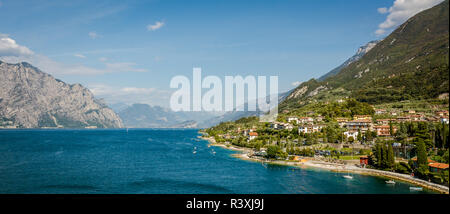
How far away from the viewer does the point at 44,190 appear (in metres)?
14.0

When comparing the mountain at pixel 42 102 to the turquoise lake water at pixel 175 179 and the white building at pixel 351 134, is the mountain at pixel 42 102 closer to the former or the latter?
the turquoise lake water at pixel 175 179

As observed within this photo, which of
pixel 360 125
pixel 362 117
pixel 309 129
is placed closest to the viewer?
pixel 360 125

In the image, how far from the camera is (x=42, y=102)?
11775 centimetres

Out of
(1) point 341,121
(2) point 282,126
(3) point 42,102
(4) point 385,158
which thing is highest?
(3) point 42,102

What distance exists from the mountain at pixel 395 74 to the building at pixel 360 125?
4.97 meters

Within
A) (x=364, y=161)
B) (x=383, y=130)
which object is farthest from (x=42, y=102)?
(x=364, y=161)

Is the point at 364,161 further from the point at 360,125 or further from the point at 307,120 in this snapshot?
the point at 307,120

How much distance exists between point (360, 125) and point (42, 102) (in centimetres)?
12676

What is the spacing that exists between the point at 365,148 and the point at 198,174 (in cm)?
1377

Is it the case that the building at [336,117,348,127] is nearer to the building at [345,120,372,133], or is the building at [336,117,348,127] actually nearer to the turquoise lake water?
the building at [345,120,372,133]

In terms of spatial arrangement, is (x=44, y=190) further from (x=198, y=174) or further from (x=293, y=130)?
(x=293, y=130)

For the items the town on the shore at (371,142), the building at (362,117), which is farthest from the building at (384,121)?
the building at (362,117)

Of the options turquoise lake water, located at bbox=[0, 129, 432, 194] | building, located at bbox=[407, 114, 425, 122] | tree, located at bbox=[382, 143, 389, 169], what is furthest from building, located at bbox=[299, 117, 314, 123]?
tree, located at bbox=[382, 143, 389, 169]

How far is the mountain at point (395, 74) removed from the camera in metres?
24.8
